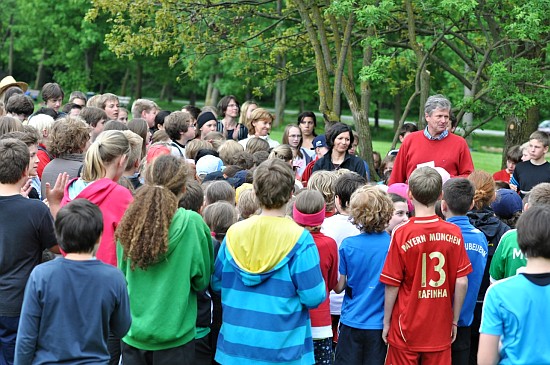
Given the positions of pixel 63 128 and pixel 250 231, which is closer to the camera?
pixel 250 231

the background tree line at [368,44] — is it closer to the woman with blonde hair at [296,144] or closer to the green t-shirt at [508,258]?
the woman with blonde hair at [296,144]

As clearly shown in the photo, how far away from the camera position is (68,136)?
21.4 ft

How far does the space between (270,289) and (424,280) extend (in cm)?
130

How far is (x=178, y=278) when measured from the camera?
4.93m

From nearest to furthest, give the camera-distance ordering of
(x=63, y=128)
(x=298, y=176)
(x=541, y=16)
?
(x=63, y=128) < (x=541, y=16) < (x=298, y=176)

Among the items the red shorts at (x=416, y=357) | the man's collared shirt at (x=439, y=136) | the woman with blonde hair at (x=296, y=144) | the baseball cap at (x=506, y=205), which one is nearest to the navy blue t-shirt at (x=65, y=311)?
the red shorts at (x=416, y=357)

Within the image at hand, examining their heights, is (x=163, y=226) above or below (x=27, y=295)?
above

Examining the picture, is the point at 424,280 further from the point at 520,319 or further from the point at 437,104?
the point at 437,104

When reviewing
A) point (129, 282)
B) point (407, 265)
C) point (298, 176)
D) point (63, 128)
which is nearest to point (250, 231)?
point (129, 282)

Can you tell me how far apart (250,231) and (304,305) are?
0.60 meters

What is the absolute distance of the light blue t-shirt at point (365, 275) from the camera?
18.7ft

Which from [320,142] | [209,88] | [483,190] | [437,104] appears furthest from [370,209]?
[209,88]

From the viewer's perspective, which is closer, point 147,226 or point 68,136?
point 147,226

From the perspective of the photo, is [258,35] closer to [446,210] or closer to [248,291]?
[446,210]
